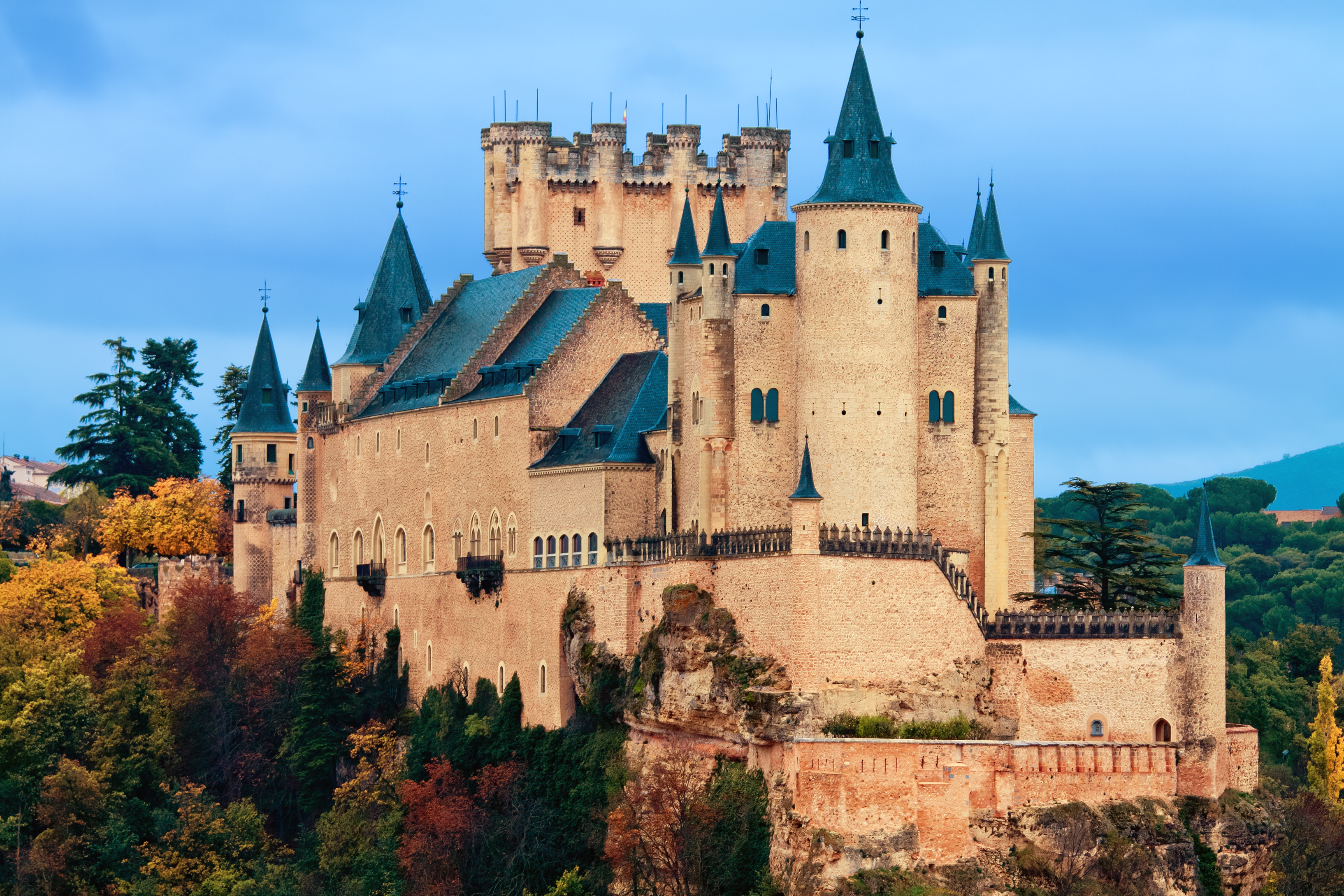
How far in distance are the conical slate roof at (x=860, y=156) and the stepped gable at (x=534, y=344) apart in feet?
48.9

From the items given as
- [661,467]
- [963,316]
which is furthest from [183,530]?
[963,316]

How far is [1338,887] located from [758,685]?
21.9 m

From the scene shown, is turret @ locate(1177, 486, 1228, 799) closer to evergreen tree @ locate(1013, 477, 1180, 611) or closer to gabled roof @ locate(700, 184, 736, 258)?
evergreen tree @ locate(1013, 477, 1180, 611)

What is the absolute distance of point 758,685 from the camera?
234 ft

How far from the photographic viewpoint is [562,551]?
83.3m

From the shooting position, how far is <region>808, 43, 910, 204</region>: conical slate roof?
74.4m

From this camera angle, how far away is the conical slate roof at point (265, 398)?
4237 inches

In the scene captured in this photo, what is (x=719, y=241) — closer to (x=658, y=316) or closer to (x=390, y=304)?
(x=658, y=316)

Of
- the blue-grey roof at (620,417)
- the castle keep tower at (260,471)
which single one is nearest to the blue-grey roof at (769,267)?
the blue-grey roof at (620,417)

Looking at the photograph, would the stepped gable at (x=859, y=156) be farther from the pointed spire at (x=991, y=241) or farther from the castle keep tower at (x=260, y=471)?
the castle keep tower at (x=260, y=471)

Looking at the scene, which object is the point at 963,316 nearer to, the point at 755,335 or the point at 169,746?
the point at 755,335

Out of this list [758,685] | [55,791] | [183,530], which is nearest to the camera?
[758,685]

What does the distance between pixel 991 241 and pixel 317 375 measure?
114 ft

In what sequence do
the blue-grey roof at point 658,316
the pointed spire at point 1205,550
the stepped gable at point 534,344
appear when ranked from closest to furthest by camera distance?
the pointed spire at point 1205,550, the stepped gable at point 534,344, the blue-grey roof at point 658,316
